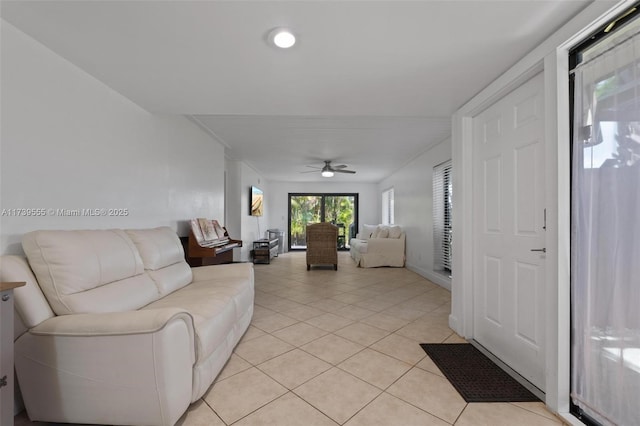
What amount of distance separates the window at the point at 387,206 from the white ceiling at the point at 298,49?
548 cm

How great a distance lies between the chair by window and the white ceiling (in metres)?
3.41

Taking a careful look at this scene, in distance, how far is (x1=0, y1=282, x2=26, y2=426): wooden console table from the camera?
1101 mm

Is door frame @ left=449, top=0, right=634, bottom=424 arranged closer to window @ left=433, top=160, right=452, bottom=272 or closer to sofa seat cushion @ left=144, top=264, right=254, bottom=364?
sofa seat cushion @ left=144, top=264, right=254, bottom=364

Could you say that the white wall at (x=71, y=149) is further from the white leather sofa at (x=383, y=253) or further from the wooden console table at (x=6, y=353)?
the white leather sofa at (x=383, y=253)

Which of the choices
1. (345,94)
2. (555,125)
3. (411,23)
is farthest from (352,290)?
(411,23)

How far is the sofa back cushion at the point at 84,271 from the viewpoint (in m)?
1.46

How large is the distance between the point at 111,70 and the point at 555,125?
296 centimetres

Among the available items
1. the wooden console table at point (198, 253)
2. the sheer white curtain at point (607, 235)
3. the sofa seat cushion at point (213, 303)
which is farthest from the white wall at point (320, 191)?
the sheer white curtain at point (607, 235)

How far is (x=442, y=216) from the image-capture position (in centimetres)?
472

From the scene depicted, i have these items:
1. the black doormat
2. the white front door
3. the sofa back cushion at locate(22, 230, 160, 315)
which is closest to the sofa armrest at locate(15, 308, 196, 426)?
the sofa back cushion at locate(22, 230, 160, 315)

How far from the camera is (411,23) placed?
4.94ft

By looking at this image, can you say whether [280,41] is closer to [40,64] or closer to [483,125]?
[40,64]

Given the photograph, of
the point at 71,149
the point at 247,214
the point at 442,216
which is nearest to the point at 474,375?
the point at 442,216

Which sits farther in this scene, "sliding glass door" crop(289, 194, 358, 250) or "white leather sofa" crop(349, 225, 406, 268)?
"sliding glass door" crop(289, 194, 358, 250)
